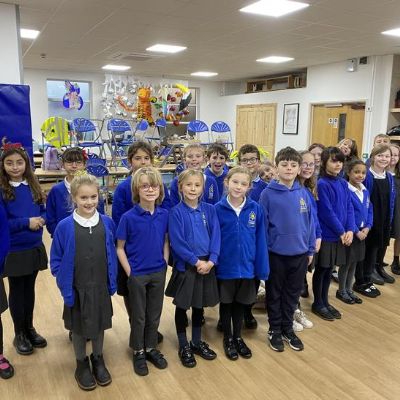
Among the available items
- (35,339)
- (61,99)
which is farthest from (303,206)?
(61,99)

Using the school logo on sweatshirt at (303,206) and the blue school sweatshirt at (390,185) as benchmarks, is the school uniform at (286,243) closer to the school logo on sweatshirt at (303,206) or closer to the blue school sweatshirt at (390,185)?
the school logo on sweatshirt at (303,206)

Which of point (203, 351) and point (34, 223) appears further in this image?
point (203, 351)

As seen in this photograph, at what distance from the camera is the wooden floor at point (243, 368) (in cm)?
201

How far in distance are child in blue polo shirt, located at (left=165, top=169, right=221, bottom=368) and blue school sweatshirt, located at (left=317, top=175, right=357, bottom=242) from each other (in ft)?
2.99

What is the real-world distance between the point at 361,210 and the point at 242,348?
1374 millimetres

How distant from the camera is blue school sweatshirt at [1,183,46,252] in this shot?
7.09 ft

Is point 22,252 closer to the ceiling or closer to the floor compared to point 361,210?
closer to the floor

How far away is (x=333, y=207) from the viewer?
2.74 m

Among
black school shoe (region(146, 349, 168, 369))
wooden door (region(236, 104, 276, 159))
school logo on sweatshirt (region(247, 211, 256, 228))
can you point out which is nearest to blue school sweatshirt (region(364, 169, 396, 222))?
school logo on sweatshirt (region(247, 211, 256, 228))

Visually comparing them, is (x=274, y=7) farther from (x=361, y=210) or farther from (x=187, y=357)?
(x=187, y=357)

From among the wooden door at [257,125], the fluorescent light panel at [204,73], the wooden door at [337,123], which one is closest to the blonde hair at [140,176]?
the wooden door at [337,123]

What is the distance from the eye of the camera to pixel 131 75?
10.8 metres

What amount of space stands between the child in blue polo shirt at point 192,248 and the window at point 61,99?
9.46m

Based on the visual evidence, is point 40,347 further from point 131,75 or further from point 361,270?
point 131,75
